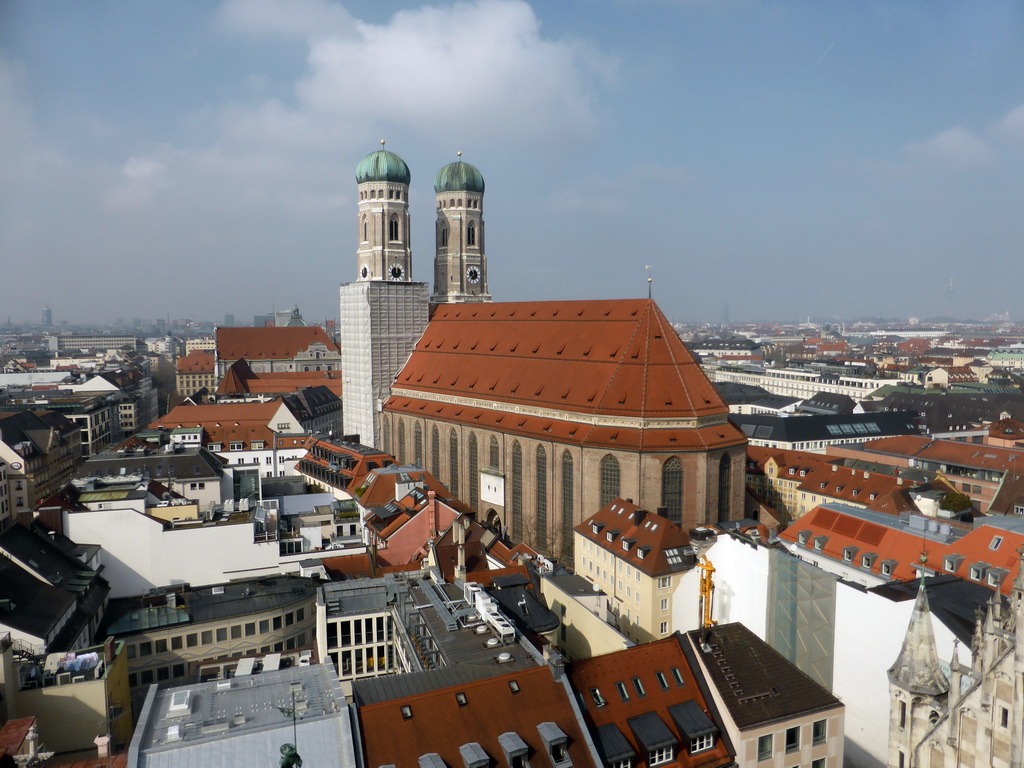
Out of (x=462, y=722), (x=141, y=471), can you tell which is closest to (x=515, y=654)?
(x=462, y=722)

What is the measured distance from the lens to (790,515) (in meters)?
73.8

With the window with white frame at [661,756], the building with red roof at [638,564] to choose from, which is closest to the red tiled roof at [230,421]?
the building with red roof at [638,564]

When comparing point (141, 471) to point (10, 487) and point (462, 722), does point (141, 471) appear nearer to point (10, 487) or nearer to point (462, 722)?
point (10, 487)

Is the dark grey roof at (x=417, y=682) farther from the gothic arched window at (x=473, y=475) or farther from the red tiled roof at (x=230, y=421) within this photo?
the red tiled roof at (x=230, y=421)

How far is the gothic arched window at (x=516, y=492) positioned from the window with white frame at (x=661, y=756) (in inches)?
1538

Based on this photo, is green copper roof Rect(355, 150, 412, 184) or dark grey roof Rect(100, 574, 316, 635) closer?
dark grey roof Rect(100, 574, 316, 635)

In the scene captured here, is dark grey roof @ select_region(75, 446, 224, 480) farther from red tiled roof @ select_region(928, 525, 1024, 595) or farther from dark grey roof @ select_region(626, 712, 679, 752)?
red tiled roof @ select_region(928, 525, 1024, 595)

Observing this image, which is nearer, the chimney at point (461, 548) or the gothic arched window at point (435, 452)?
the chimney at point (461, 548)

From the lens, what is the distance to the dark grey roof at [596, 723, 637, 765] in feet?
80.6

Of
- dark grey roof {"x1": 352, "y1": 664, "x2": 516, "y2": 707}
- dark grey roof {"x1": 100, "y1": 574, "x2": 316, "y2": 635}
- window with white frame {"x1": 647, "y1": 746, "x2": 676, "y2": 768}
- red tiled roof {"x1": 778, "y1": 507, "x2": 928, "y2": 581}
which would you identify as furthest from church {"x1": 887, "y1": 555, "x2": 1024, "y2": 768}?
dark grey roof {"x1": 100, "y1": 574, "x2": 316, "y2": 635}

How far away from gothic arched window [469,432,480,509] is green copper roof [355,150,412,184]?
32.6 meters

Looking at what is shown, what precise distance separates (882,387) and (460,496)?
102 meters

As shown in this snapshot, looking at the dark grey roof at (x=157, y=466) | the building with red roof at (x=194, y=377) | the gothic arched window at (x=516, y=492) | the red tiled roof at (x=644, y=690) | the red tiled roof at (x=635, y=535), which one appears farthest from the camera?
the building with red roof at (x=194, y=377)

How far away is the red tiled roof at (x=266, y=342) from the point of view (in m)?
154
